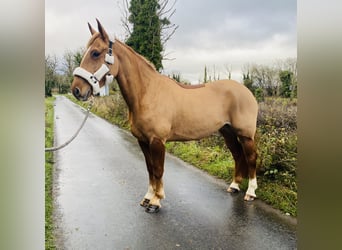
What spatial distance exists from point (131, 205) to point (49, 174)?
1.51 feet

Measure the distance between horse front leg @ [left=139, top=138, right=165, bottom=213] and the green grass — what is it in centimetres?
47

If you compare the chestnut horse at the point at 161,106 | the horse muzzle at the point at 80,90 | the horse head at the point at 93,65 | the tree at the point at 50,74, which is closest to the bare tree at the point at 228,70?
the chestnut horse at the point at 161,106

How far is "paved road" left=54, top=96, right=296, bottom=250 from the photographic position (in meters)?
1.63

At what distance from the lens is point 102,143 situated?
1.79 m

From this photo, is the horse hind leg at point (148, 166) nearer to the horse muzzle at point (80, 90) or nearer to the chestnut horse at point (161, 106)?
the chestnut horse at point (161, 106)

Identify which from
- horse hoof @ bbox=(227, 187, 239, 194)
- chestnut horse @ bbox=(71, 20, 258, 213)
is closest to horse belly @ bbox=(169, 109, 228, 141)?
chestnut horse @ bbox=(71, 20, 258, 213)

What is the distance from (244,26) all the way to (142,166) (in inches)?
38.0

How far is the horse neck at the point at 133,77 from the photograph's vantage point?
1.72 m

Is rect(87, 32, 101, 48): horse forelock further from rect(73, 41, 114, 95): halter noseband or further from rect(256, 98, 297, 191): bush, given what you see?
rect(256, 98, 297, 191): bush

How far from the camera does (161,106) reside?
1.74 metres

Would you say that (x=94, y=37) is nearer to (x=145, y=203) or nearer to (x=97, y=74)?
(x=97, y=74)
